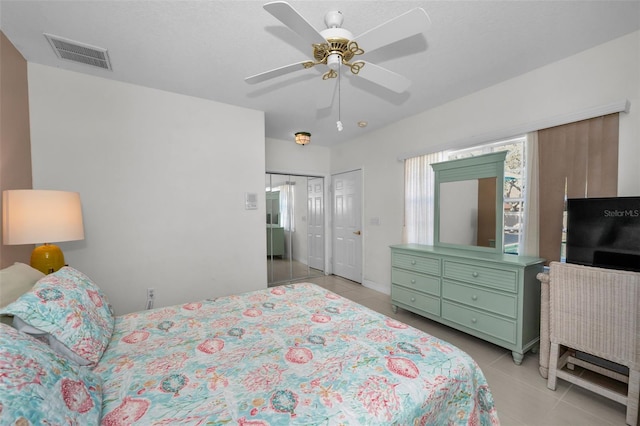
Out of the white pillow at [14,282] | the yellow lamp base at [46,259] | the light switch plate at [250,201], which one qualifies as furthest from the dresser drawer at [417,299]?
the yellow lamp base at [46,259]

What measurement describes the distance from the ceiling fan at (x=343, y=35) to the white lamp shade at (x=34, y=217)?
161cm

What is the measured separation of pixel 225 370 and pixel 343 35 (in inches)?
73.0

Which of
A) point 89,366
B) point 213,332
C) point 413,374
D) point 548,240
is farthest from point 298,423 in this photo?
point 548,240

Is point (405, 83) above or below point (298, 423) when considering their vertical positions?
above

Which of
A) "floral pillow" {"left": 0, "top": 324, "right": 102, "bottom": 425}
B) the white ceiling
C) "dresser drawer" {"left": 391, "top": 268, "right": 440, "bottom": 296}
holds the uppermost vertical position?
the white ceiling

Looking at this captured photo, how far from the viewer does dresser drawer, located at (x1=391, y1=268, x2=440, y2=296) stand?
2.90 metres

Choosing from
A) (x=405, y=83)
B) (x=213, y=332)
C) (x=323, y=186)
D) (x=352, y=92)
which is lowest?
(x=213, y=332)

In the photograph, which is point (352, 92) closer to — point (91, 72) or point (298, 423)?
point (91, 72)

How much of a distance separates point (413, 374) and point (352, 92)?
8.85ft

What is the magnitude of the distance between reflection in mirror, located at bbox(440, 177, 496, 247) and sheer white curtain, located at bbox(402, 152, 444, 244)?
22 centimetres

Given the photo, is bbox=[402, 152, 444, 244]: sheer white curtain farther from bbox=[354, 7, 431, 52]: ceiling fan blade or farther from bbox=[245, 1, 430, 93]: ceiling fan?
bbox=[354, 7, 431, 52]: ceiling fan blade

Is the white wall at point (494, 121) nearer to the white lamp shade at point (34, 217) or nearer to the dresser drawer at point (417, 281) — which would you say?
the dresser drawer at point (417, 281)

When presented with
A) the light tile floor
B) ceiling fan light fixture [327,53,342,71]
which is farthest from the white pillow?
the light tile floor

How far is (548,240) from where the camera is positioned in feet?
7.89
